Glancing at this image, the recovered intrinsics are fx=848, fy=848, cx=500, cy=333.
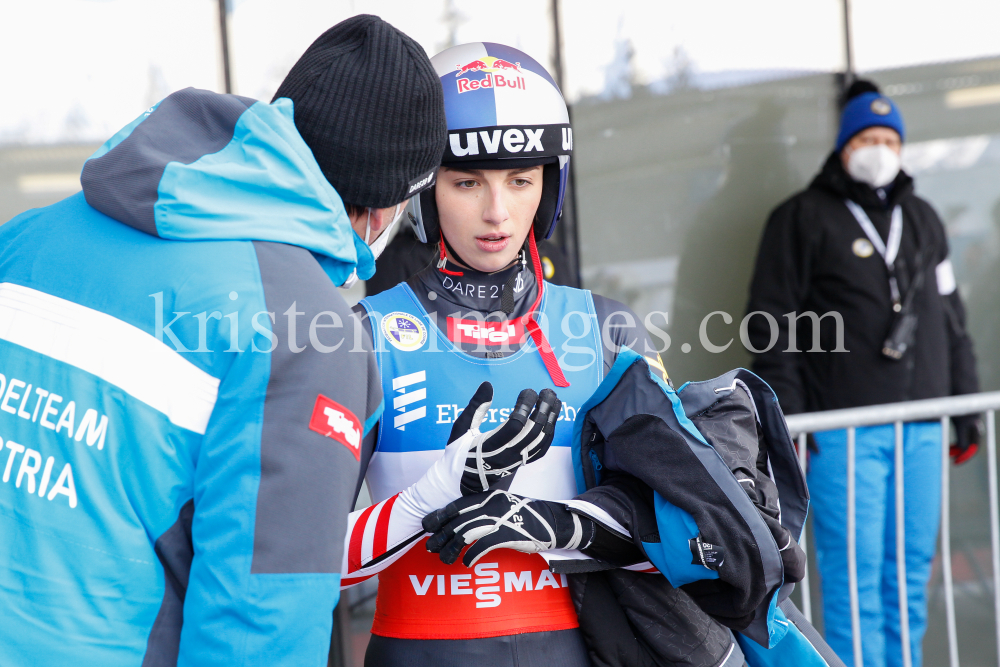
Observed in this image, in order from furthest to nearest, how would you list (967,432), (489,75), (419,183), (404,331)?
(967,432) < (489,75) < (404,331) < (419,183)

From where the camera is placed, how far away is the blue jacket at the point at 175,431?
885 millimetres

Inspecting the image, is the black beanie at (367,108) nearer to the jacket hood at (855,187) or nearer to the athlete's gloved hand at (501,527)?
the athlete's gloved hand at (501,527)

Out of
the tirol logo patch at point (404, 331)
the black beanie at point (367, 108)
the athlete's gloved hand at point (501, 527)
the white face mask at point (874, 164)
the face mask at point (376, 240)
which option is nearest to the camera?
the black beanie at point (367, 108)

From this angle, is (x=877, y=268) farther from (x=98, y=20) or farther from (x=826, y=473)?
(x=98, y=20)

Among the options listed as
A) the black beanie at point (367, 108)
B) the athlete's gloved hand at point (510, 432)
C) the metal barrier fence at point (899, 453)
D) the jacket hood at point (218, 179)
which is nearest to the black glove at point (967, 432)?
the metal barrier fence at point (899, 453)

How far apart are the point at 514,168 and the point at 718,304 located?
103 inches

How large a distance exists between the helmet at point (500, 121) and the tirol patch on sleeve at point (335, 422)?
84cm

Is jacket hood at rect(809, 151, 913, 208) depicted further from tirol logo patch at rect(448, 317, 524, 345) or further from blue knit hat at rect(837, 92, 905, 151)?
tirol logo patch at rect(448, 317, 524, 345)

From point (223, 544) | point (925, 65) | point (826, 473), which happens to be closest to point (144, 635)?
point (223, 544)

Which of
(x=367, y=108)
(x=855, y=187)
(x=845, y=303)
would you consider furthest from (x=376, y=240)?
(x=855, y=187)

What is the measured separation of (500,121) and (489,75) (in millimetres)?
134

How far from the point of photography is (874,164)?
3.61 meters

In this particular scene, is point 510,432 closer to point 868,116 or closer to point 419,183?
point 419,183

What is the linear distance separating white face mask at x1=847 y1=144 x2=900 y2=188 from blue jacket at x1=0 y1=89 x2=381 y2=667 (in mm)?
3238
